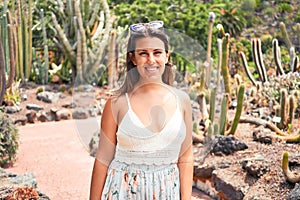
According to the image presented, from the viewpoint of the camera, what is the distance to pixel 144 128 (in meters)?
1.73

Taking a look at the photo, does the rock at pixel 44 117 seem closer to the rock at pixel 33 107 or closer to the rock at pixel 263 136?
the rock at pixel 33 107

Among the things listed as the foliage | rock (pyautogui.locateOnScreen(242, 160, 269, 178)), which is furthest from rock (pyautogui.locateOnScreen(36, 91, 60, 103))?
rock (pyautogui.locateOnScreen(242, 160, 269, 178))

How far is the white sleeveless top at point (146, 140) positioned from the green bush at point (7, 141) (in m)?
3.44

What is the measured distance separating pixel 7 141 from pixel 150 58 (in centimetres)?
360

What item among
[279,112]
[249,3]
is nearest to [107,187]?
[279,112]

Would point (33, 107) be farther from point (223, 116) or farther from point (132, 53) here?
point (132, 53)

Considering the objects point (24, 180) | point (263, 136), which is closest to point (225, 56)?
point (263, 136)

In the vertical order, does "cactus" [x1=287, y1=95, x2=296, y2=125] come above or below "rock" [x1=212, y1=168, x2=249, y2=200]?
above

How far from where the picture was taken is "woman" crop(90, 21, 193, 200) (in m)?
1.73

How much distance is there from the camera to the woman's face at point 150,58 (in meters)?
1.74

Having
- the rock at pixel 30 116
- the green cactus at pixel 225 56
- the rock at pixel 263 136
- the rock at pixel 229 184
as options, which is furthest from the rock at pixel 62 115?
the rock at pixel 229 184

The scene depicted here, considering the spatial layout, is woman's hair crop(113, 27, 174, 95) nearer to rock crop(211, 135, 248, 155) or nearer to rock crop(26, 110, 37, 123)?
rock crop(211, 135, 248, 155)

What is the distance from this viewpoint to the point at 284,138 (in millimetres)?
4930

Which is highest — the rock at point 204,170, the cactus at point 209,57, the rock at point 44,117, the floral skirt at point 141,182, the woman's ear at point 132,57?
the woman's ear at point 132,57
